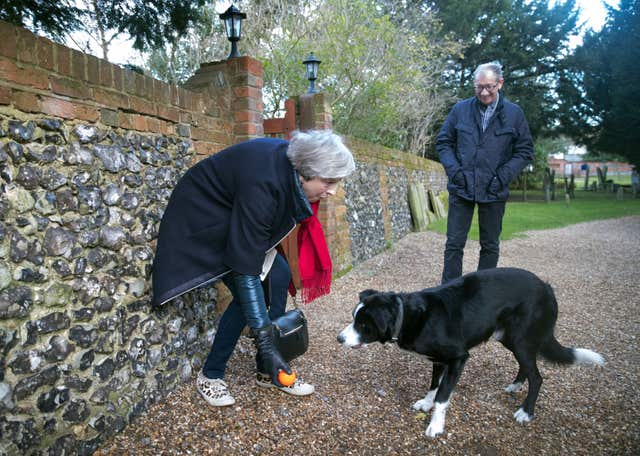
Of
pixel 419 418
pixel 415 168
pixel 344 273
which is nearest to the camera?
pixel 419 418

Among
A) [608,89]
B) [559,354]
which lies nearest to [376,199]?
[559,354]

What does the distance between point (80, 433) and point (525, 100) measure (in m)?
25.9

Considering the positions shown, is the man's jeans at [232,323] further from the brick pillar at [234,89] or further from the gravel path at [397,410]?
the brick pillar at [234,89]

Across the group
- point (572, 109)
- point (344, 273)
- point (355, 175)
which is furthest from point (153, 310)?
point (572, 109)

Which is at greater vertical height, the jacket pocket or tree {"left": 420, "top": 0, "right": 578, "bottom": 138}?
tree {"left": 420, "top": 0, "right": 578, "bottom": 138}

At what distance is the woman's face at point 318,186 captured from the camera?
229 cm

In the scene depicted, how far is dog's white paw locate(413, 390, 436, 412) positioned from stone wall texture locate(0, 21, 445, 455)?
159 cm

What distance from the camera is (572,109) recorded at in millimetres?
24516

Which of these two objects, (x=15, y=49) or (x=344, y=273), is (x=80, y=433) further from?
(x=344, y=273)

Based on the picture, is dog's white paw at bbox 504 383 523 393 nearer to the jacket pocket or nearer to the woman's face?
the woman's face

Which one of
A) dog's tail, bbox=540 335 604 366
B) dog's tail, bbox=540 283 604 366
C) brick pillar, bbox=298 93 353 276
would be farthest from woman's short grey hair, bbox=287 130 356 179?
brick pillar, bbox=298 93 353 276

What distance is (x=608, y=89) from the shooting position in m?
23.7

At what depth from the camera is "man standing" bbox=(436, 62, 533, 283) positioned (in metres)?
3.74

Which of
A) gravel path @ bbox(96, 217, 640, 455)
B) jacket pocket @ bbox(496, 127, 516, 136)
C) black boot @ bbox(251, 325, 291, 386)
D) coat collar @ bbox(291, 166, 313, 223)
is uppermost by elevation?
jacket pocket @ bbox(496, 127, 516, 136)
